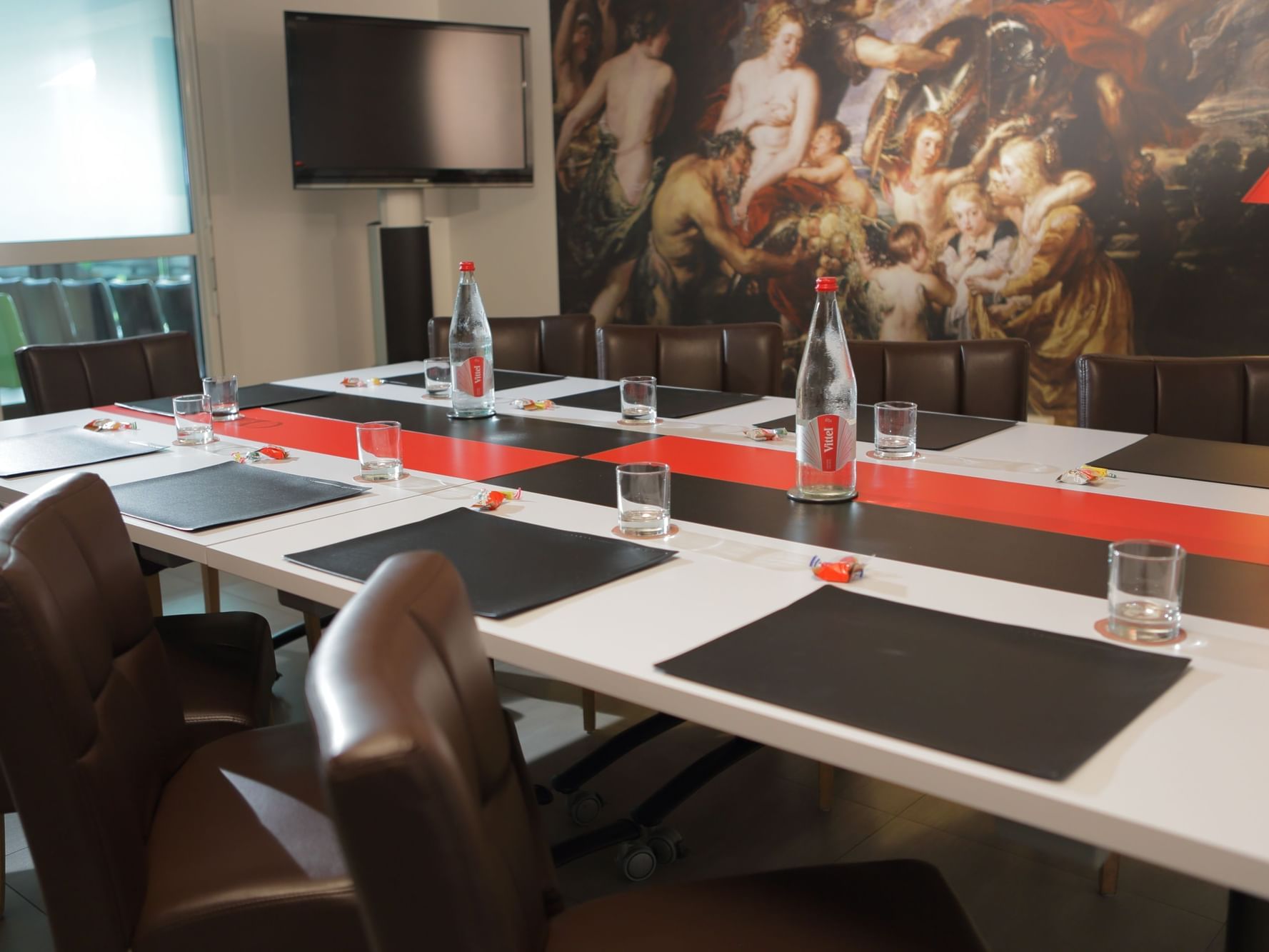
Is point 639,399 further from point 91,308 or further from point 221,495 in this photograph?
point 91,308

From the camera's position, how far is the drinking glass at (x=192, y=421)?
2.32 metres

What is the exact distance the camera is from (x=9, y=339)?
183 inches

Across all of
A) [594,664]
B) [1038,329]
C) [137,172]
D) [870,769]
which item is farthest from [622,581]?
[137,172]

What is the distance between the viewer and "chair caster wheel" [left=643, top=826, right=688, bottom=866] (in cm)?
211

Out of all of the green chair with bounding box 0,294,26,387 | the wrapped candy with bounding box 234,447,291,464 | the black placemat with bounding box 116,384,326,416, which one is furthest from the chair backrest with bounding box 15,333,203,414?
the green chair with bounding box 0,294,26,387

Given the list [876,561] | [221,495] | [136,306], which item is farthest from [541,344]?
[136,306]

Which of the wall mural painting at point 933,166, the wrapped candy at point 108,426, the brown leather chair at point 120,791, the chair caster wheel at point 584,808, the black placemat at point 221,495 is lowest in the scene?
the chair caster wheel at point 584,808

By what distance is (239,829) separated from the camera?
1.36 m

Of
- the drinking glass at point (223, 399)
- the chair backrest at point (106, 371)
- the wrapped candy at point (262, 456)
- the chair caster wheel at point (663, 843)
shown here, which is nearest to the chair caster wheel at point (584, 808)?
the chair caster wheel at point (663, 843)

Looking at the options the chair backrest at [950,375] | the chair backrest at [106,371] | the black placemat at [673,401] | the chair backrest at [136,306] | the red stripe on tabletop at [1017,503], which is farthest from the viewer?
the chair backrest at [136,306]

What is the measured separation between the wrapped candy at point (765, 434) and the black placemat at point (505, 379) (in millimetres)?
883

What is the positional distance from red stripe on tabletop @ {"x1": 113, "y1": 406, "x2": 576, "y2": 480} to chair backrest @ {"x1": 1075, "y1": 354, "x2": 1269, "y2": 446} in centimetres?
117

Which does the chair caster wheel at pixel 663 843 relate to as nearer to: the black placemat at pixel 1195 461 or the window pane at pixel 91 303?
the black placemat at pixel 1195 461

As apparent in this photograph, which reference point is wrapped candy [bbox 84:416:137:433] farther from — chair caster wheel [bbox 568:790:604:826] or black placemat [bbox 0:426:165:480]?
chair caster wheel [bbox 568:790:604:826]
